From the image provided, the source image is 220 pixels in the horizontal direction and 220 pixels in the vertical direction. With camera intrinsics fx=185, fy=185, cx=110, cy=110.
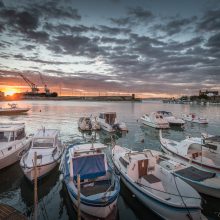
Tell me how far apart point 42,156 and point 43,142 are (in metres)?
2.66

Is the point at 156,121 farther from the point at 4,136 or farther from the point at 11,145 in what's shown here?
the point at 4,136

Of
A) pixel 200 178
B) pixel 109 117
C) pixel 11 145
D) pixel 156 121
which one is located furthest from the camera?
pixel 156 121

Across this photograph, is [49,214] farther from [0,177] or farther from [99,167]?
[0,177]

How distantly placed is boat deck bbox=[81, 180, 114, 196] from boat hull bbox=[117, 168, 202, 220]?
192cm

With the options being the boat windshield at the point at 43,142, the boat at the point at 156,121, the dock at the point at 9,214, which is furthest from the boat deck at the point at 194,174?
the boat at the point at 156,121

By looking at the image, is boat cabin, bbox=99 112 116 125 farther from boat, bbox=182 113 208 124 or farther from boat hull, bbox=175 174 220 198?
boat hull, bbox=175 174 220 198

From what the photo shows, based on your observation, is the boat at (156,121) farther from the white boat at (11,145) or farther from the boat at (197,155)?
the white boat at (11,145)

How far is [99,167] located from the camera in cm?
1324

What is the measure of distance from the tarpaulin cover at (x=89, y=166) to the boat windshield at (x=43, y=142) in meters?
7.31

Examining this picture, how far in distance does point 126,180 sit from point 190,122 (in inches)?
1860

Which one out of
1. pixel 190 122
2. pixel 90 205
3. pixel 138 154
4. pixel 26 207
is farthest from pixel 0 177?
pixel 190 122

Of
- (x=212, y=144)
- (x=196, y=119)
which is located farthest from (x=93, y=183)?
(x=196, y=119)

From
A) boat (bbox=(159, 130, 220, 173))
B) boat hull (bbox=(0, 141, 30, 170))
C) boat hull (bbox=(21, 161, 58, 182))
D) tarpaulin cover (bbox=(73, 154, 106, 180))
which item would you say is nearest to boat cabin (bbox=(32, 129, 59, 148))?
boat hull (bbox=(0, 141, 30, 170))

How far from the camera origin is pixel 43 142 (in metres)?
19.4
